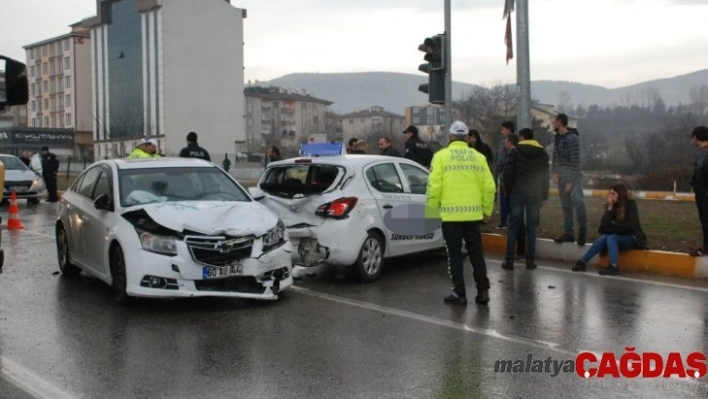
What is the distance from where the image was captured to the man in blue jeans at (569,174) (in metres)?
10.0

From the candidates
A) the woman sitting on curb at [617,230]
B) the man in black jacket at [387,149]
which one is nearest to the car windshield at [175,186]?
the man in black jacket at [387,149]

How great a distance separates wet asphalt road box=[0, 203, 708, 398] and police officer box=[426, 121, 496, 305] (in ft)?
1.16

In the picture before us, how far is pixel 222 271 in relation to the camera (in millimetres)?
6977

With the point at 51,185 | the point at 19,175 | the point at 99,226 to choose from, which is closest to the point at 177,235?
the point at 99,226

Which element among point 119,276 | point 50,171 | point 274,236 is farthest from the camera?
point 50,171

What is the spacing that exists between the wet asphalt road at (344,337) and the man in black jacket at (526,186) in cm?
71

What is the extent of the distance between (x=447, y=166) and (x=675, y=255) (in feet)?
12.3

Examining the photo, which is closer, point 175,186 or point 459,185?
point 459,185

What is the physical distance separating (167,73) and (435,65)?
8714cm

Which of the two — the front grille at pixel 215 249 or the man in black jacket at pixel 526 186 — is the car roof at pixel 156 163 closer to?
the front grille at pixel 215 249

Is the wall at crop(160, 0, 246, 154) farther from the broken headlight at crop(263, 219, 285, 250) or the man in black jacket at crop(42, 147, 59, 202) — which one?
the broken headlight at crop(263, 219, 285, 250)

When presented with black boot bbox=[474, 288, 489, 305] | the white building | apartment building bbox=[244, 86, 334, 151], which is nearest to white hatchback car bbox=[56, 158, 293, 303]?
black boot bbox=[474, 288, 489, 305]

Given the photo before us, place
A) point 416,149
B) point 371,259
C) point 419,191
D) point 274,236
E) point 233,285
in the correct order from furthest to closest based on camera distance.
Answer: point 416,149 < point 419,191 < point 371,259 < point 274,236 < point 233,285

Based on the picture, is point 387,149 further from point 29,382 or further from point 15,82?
point 29,382
